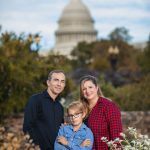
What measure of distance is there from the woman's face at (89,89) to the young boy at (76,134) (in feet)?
0.46

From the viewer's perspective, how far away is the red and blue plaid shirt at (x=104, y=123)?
5980mm

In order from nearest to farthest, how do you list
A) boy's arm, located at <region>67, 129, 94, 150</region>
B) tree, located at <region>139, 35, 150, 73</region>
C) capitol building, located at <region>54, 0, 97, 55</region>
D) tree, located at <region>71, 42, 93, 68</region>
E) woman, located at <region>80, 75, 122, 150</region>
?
boy's arm, located at <region>67, 129, 94, 150</region> → woman, located at <region>80, 75, 122, 150</region> → tree, located at <region>139, 35, 150, 73</region> → tree, located at <region>71, 42, 93, 68</region> → capitol building, located at <region>54, 0, 97, 55</region>

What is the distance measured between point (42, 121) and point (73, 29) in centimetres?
12394

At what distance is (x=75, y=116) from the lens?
19.2 ft

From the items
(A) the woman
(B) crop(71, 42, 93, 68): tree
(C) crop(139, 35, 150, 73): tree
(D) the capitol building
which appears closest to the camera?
(A) the woman

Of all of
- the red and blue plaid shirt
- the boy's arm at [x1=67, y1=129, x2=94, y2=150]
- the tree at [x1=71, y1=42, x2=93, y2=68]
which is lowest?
the boy's arm at [x1=67, y1=129, x2=94, y2=150]

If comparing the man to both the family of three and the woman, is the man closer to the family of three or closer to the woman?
the family of three

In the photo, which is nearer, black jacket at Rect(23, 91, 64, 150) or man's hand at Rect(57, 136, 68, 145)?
man's hand at Rect(57, 136, 68, 145)

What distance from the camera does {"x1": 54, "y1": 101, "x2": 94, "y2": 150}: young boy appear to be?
5820mm

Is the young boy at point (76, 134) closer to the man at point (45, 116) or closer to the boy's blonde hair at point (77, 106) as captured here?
the boy's blonde hair at point (77, 106)

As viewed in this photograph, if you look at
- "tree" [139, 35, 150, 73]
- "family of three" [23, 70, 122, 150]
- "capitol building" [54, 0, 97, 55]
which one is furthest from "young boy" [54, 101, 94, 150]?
"capitol building" [54, 0, 97, 55]

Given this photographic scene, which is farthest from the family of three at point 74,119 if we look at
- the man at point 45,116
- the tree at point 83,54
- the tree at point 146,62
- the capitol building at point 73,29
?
the capitol building at point 73,29

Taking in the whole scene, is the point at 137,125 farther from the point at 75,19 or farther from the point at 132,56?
the point at 75,19

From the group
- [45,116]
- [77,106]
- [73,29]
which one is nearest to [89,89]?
[77,106]
